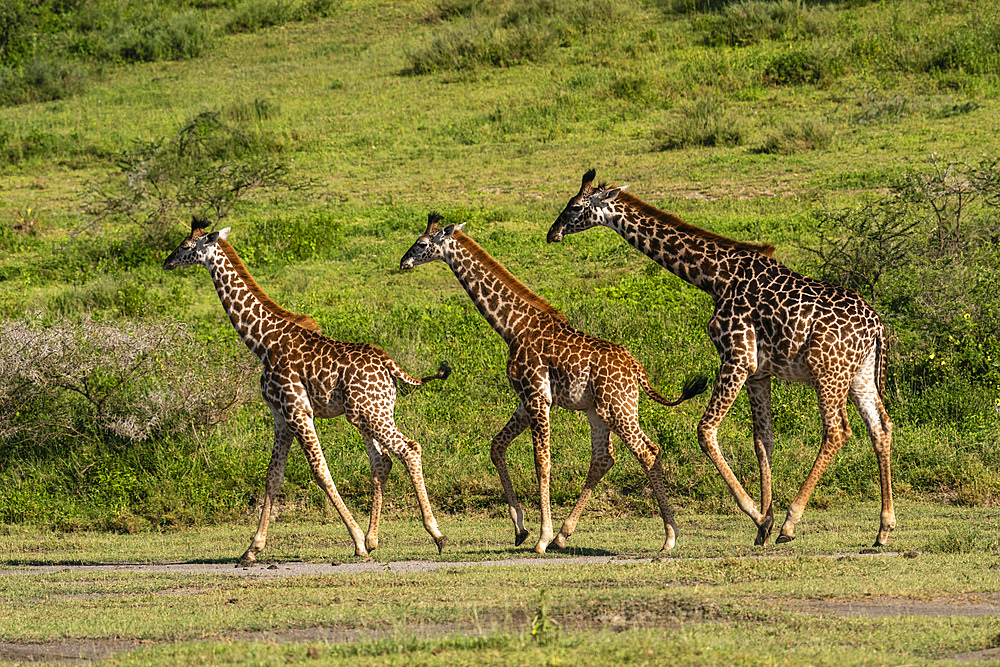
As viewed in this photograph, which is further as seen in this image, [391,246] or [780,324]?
[391,246]

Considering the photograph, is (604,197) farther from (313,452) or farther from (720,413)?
(313,452)

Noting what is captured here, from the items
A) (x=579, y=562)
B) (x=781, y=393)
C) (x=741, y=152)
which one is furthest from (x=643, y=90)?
(x=579, y=562)

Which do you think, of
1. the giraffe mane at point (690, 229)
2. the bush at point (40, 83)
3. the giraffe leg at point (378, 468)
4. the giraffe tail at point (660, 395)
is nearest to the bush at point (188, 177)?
the bush at point (40, 83)

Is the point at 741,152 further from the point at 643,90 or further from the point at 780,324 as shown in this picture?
the point at 780,324

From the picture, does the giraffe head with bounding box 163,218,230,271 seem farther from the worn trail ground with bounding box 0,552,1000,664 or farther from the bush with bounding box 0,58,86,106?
the bush with bounding box 0,58,86,106

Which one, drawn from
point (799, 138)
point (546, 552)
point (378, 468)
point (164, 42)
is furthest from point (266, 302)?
point (164, 42)

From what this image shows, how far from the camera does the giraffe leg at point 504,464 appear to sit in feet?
38.8

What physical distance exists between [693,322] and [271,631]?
10.3m

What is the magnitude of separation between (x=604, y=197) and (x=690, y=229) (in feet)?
3.01

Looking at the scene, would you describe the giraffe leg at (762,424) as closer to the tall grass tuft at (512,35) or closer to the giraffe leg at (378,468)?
the giraffe leg at (378,468)

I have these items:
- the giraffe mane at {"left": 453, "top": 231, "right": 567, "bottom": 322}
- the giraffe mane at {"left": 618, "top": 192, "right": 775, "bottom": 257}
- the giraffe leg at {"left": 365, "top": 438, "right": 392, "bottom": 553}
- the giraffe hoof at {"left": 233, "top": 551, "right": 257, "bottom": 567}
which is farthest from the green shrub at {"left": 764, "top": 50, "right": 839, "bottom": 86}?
the giraffe hoof at {"left": 233, "top": 551, "right": 257, "bottom": 567}

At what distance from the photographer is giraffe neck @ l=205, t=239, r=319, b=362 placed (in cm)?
1220

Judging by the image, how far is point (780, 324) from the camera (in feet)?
36.4

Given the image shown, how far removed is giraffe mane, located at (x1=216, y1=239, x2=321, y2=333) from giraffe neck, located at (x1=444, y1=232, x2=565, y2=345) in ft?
4.73
